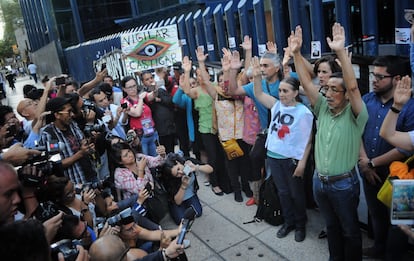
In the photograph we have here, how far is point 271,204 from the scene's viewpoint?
3941mm

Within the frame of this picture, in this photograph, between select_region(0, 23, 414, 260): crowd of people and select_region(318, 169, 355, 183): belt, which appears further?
select_region(318, 169, 355, 183): belt

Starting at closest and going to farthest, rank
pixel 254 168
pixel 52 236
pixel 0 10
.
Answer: pixel 52 236 → pixel 254 168 → pixel 0 10

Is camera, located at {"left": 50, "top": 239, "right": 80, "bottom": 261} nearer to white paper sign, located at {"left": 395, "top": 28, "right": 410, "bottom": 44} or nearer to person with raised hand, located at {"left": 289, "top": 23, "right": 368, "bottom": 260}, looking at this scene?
person with raised hand, located at {"left": 289, "top": 23, "right": 368, "bottom": 260}

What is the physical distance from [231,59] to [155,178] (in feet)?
5.34

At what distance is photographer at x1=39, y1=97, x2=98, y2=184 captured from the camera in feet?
11.5

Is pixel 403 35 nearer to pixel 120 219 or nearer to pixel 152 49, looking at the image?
pixel 120 219

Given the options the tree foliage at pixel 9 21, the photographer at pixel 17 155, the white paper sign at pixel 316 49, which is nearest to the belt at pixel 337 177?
the white paper sign at pixel 316 49

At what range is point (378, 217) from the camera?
9.99 feet

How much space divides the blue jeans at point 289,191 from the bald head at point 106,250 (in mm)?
1867

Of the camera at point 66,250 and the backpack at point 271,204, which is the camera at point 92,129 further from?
the camera at point 66,250

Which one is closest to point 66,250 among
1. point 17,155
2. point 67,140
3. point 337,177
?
point 17,155

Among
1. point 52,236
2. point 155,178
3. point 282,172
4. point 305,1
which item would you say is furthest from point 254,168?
point 52,236

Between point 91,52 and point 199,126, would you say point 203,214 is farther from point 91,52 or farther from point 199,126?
point 91,52

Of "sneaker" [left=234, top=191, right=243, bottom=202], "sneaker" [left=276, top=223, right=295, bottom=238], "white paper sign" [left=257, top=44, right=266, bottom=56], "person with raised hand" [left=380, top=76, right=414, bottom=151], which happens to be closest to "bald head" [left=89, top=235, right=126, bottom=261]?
"person with raised hand" [left=380, top=76, right=414, bottom=151]
